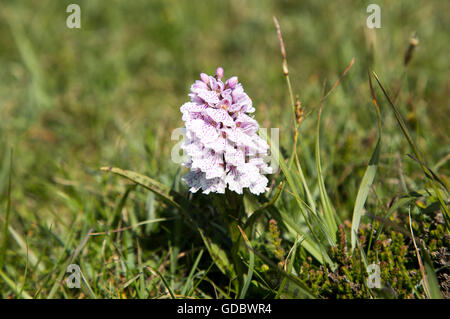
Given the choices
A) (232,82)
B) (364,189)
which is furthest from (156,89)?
(364,189)

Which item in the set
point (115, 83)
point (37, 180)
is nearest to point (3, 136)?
point (37, 180)

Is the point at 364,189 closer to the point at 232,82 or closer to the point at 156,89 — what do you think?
the point at 232,82

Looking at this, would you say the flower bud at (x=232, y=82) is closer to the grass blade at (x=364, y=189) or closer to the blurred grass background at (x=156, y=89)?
the grass blade at (x=364, y=189)

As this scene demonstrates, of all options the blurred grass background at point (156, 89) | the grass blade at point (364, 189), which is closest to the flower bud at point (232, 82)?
the grass blade at point (364, 189)

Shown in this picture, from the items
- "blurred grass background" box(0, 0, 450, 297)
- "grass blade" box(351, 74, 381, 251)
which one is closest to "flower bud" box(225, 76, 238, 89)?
"grass blade" box(351, 74, 381, 251)

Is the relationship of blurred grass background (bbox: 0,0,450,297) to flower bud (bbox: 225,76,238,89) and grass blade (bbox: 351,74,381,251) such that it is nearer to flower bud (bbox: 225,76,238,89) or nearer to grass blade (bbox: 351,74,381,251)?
grass blade (bbox: 351,74,381,251)
